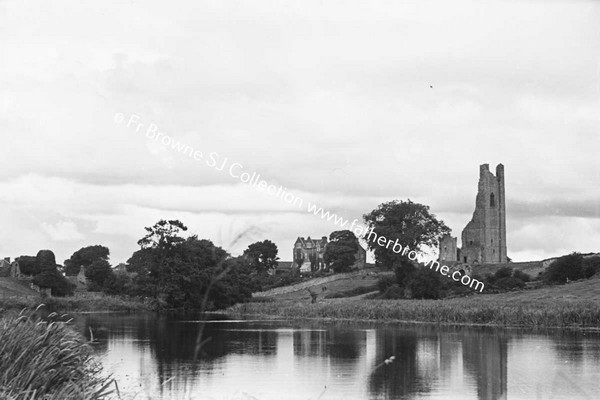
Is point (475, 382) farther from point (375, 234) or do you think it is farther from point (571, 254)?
point (375, 234)

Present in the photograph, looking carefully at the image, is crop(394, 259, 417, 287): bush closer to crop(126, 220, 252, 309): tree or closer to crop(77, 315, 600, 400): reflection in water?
crop(126, 220, 252, 309): tree

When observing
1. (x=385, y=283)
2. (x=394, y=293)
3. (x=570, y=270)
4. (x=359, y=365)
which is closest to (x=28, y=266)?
(x=385, y=283)

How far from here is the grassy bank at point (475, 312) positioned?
50.3 m

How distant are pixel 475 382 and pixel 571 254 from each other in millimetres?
61969

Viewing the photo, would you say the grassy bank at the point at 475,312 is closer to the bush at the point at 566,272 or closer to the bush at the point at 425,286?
the bush at the point at 566,272

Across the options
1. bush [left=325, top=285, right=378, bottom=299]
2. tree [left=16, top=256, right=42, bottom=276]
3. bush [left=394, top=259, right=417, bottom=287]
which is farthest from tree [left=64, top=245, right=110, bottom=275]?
bush [left=394, top=259, right=417, bottom=287]

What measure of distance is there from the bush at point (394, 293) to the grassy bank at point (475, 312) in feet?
44.0

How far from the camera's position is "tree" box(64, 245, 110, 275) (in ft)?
570

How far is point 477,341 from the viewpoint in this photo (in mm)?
40188

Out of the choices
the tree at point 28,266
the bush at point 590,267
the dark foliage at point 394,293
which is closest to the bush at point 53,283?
the tree at point 28,266

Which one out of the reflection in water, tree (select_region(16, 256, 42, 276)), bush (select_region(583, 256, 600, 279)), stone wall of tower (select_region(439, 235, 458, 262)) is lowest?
the reflection in water

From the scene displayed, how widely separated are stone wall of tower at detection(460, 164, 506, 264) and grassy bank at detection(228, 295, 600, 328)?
67075 mm

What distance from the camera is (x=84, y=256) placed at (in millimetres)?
174125

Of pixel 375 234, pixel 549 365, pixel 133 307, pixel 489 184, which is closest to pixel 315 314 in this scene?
pixel 375 234
